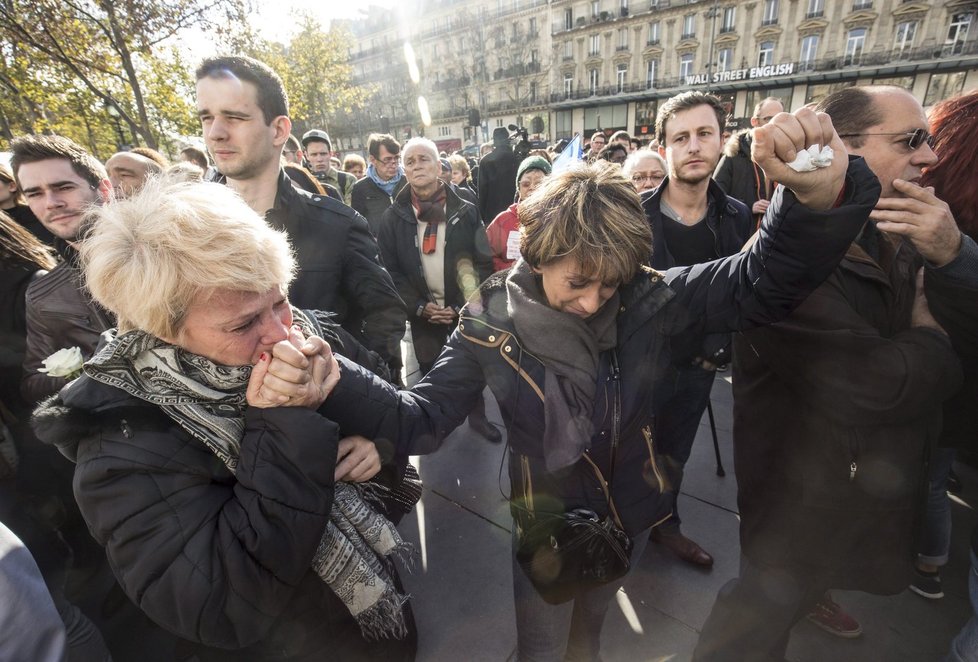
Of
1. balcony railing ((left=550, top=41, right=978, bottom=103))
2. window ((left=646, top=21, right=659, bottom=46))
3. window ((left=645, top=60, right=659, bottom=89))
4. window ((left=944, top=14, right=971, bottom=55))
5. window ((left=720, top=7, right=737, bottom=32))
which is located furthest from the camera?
window ((left=645, top=60, right=659, bottom=89))

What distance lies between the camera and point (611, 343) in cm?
149

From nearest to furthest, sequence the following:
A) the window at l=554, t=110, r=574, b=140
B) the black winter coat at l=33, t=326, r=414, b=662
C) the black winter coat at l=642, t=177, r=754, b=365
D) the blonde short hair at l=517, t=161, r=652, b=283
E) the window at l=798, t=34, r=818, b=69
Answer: the black winter coat at l=33, t=326, r=414, b=662 < the blonde short hair at l=517, t=161, r=652, b=283 < the black winter coat at l=642, t=177, r=754, b=365 < the window at l=798, t=34, r=818, b=69 < the window at l=554, t=110, r=574, b=140

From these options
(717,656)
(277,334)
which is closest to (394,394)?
(277,334)

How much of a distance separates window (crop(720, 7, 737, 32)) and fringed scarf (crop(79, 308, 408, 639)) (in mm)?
42849

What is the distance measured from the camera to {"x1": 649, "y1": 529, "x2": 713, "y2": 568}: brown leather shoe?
2471 mm

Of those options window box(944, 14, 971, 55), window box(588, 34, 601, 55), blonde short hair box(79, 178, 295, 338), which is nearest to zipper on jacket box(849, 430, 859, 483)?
blonde short hair box(79, 178, 295, 338)

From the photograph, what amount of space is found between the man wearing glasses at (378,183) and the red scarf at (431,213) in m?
1.72

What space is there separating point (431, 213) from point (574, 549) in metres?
2.91

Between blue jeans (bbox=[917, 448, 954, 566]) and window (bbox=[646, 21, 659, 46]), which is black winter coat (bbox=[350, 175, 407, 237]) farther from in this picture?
window (bbox=[646, 21, 659, 46])

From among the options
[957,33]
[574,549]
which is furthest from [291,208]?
[957,33]

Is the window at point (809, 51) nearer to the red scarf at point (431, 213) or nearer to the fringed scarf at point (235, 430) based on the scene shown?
the red scarf at point (431, 213)

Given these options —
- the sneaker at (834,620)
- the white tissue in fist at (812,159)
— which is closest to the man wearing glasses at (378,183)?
the white tissue in fist at (812,159)

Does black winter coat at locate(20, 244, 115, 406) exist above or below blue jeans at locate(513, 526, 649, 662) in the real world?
above

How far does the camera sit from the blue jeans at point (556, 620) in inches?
63.8
